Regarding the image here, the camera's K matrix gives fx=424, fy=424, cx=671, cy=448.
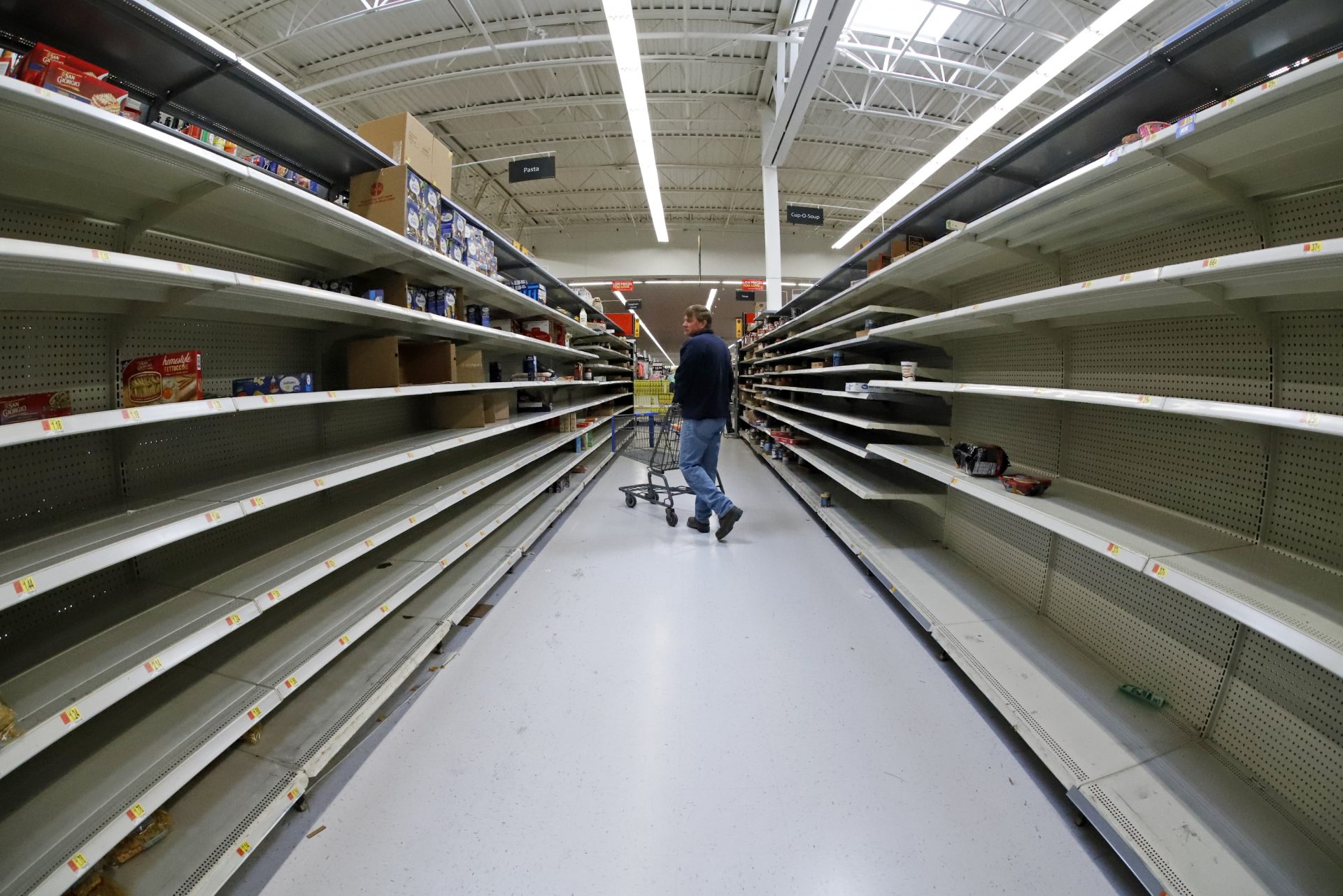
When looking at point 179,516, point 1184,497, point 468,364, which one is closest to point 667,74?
point 468,364

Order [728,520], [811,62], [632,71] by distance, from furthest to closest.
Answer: [811,62]
[632,71]
[728,520]

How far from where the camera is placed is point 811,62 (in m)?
3.87

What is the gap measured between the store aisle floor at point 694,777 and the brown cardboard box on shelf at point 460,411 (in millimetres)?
1154

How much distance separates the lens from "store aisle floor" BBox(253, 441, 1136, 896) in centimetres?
102

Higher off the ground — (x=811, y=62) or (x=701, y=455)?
(x=811, y=62)

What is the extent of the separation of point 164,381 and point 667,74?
24.4 feet

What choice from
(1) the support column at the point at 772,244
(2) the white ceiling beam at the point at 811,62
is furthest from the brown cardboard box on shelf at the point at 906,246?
(1) the support column at the point at 772,244

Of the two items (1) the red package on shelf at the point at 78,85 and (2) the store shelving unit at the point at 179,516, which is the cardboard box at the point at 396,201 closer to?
(2) the store shelving unit at the point at 179,516

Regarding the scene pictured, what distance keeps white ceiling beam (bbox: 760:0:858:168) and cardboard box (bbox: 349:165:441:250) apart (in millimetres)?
3428

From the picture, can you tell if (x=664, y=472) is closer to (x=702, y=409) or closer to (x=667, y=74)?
(x=702, y=409)

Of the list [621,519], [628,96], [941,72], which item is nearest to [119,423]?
[621,519]

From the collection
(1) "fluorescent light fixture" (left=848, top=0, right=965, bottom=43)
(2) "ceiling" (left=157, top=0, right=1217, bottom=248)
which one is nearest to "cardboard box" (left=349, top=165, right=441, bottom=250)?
(2) "ceiling" (left=157, top=0, right=1217, bottom=248)

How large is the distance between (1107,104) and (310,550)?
3.06 m

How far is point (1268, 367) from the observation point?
4.00 feet
